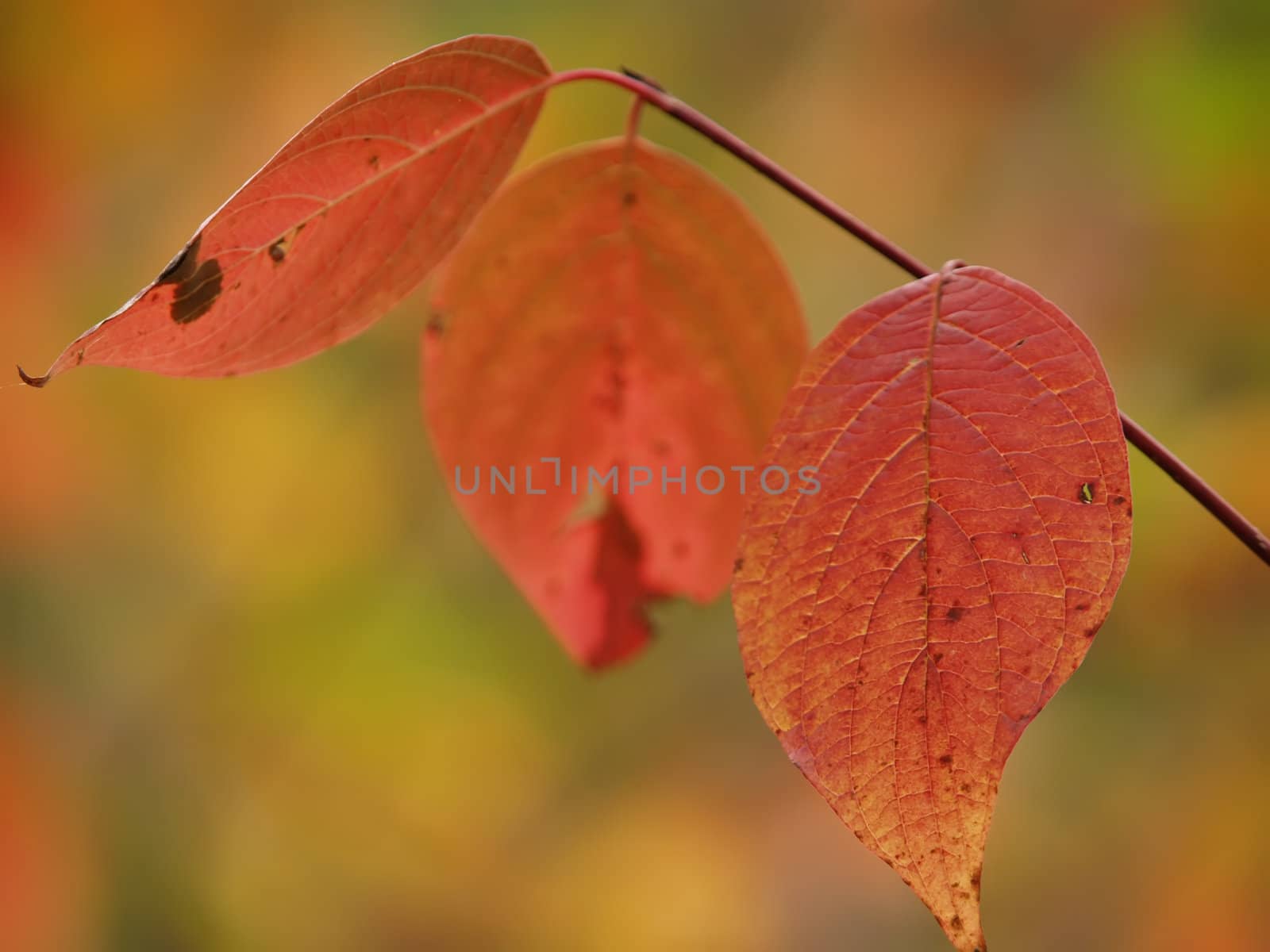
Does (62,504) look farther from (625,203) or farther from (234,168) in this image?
(625,203)

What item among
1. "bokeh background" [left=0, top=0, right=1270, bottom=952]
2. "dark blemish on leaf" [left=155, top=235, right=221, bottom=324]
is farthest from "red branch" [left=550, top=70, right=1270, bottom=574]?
"bokeh background" [left=0, top=0, right=1270, bottom=952]

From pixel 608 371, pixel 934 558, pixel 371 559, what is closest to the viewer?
pixel 934 558

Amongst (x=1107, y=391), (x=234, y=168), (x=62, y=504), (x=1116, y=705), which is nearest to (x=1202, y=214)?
(x=1116, y=705)

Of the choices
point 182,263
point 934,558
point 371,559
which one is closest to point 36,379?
point 182,263

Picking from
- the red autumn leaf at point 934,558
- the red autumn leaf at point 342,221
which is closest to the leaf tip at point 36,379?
the red autumn leaf at point 342,221

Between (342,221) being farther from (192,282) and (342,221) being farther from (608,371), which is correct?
(608,371)
